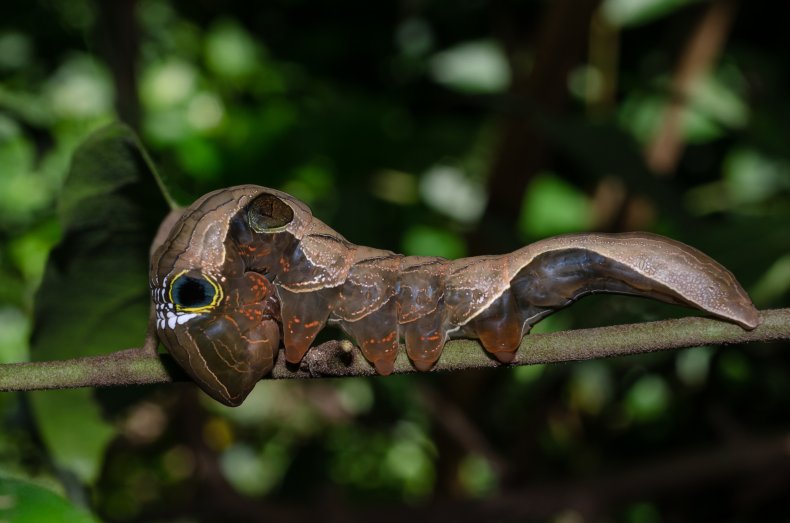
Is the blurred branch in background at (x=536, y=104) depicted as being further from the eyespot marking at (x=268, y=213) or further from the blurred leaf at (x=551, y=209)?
the eyespot marking at (x=268, y=213)

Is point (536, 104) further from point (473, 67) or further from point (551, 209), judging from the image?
point (473, 67)

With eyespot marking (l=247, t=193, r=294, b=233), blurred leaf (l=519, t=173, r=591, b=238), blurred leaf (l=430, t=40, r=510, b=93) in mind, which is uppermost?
eyespot marking (l=247, t=193, r=294, b=233)

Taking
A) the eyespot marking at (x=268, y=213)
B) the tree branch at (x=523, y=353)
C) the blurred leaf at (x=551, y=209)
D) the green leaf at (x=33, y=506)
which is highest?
the tree branch at (x=523, y=353)

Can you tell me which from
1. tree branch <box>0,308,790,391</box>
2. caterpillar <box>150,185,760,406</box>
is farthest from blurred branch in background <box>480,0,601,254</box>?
tree branch <box>0,308,790,391</box>

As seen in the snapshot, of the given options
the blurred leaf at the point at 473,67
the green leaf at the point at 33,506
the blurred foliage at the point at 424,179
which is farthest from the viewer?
the blurred leaf at the point at 473,67

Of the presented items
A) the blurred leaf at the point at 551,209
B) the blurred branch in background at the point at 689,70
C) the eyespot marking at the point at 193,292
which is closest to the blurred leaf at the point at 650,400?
the blurred leaf at the point at 551,209

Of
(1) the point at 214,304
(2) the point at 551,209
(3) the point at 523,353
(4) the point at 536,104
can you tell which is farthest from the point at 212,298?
(2) the point at 551,209

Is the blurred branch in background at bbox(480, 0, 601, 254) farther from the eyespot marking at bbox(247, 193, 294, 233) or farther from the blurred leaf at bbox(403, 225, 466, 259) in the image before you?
the eyespot marking at bbox(247, 193, 294, 233)
